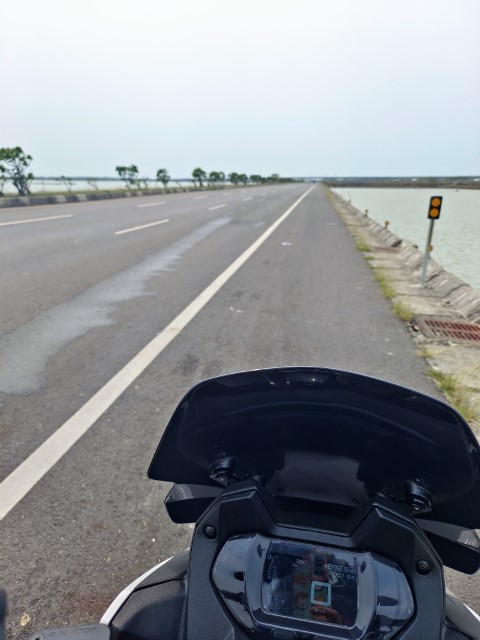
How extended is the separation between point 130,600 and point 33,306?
5.63 m

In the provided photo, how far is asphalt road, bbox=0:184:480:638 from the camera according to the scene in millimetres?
2330

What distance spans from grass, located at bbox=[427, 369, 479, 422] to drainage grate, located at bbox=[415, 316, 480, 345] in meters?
1.29

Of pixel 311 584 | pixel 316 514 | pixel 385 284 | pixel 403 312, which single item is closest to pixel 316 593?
pixel 311 584

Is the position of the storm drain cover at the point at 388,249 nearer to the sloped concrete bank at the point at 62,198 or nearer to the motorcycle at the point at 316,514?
the motorcycle at the point at 316,514

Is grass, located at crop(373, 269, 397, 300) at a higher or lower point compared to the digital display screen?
lower

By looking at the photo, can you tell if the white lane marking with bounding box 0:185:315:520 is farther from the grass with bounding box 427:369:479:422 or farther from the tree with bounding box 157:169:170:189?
the tree with bounding box 157:169:170:189

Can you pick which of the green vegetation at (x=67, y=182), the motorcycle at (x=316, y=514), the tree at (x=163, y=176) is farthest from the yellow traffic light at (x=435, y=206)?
the tree at (x=163, y=176)

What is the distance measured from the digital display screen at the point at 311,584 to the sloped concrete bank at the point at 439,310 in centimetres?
282

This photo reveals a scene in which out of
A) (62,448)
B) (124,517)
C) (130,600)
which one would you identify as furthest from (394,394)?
(62,448)

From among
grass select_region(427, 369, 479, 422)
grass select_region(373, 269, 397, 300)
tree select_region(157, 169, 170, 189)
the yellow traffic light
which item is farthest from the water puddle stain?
tree select_region(157, 169, 170, 189)

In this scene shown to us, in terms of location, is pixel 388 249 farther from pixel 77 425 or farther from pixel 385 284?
pixel 77 425

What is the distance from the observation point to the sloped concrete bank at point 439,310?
14.2 ft

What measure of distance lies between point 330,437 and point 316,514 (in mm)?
240

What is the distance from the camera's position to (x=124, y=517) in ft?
8.59
